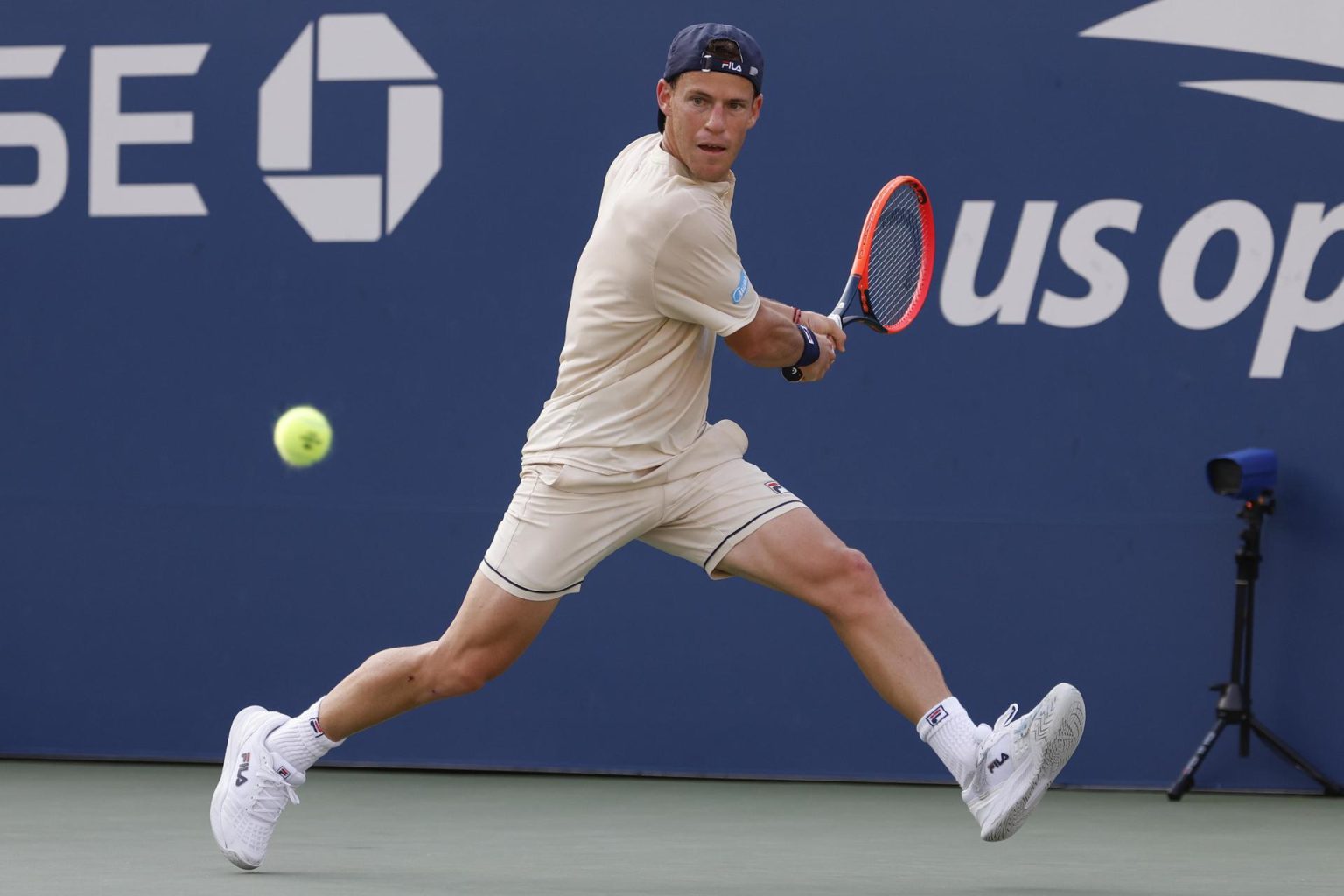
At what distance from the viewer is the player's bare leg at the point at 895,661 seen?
3.65 meters

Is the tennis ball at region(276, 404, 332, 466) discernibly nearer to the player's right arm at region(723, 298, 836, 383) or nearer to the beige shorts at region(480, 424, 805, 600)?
the beige shorts at region(480, 424, 805, 600)

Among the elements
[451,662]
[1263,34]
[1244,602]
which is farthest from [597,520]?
[1263,34]

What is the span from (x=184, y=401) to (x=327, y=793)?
51.8 inches

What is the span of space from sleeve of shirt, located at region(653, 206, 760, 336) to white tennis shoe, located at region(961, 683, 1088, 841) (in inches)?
34.9

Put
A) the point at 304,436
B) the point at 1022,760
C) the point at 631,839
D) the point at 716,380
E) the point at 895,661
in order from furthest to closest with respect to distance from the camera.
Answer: the point at 304,436 → the point at 716,380 → the point at 631,839 → the point at 895,661 → the point at 1022,760

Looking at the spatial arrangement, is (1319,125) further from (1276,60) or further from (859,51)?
(859,51)

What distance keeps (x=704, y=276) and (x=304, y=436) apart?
98.3 inches

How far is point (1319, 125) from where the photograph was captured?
537 centimetres

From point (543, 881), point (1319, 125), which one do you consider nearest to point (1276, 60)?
point (1319, 125)

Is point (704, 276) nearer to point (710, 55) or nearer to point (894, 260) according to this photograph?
point (710, 55)

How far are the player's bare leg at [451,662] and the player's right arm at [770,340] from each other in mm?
598

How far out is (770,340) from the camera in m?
3.70

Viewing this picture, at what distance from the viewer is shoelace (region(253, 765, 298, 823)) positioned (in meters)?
3.88

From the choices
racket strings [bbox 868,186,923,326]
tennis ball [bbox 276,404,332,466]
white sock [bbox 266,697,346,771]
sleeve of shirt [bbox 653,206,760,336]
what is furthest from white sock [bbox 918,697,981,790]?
tennis ball [bbox 276,404,332,466]
